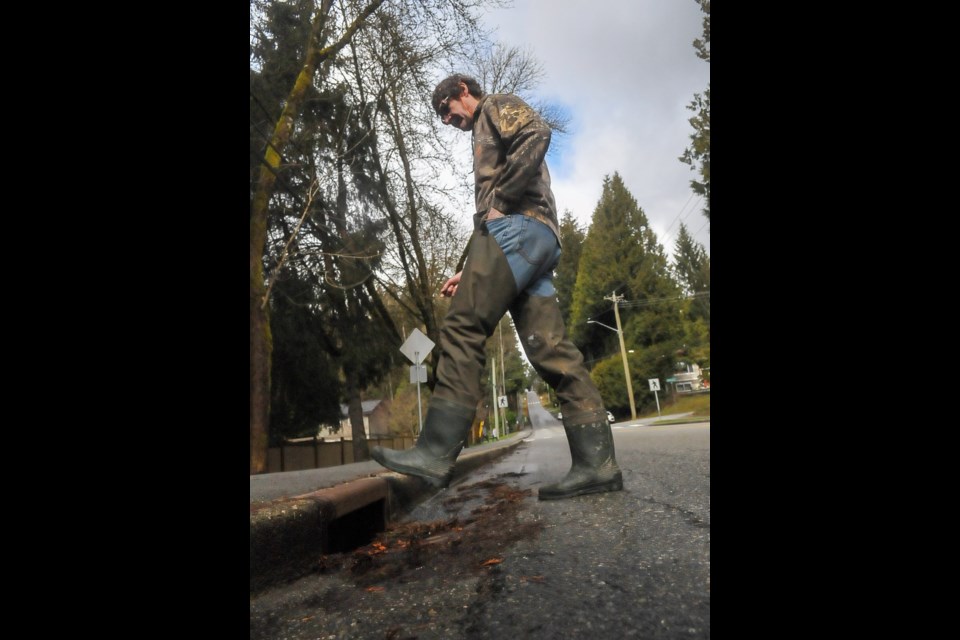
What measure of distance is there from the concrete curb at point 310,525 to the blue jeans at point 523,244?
0.65m

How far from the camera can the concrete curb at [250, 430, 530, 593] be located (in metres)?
1.12

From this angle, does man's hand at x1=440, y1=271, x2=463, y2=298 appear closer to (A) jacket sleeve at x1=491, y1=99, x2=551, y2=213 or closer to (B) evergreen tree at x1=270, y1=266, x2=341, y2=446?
(A) jacket sleeve at x1=491, y1=99, x2=551, y2=213

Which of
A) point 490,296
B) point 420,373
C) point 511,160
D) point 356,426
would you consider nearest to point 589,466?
point 490,296

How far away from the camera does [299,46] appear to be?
1.08 metres

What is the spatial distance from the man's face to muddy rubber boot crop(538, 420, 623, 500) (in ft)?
3.20

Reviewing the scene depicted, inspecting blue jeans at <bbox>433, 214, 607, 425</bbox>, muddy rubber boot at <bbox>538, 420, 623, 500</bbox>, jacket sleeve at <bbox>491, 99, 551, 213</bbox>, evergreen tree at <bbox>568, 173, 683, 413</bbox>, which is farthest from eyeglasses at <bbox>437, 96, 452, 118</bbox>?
muddy rubber boot at <bbox>538, 420, 623, 500</bbox>

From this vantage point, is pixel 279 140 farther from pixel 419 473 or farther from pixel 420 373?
pixel 420 373

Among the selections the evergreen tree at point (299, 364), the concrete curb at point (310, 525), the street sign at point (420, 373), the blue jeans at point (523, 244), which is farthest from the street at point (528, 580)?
the street sign at point (420, 373)

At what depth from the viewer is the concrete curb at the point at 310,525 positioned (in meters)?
1.12

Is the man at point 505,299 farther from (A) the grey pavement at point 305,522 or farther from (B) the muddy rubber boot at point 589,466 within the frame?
(A) the grey pavement at point 305,522

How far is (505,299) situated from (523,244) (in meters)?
0.16
